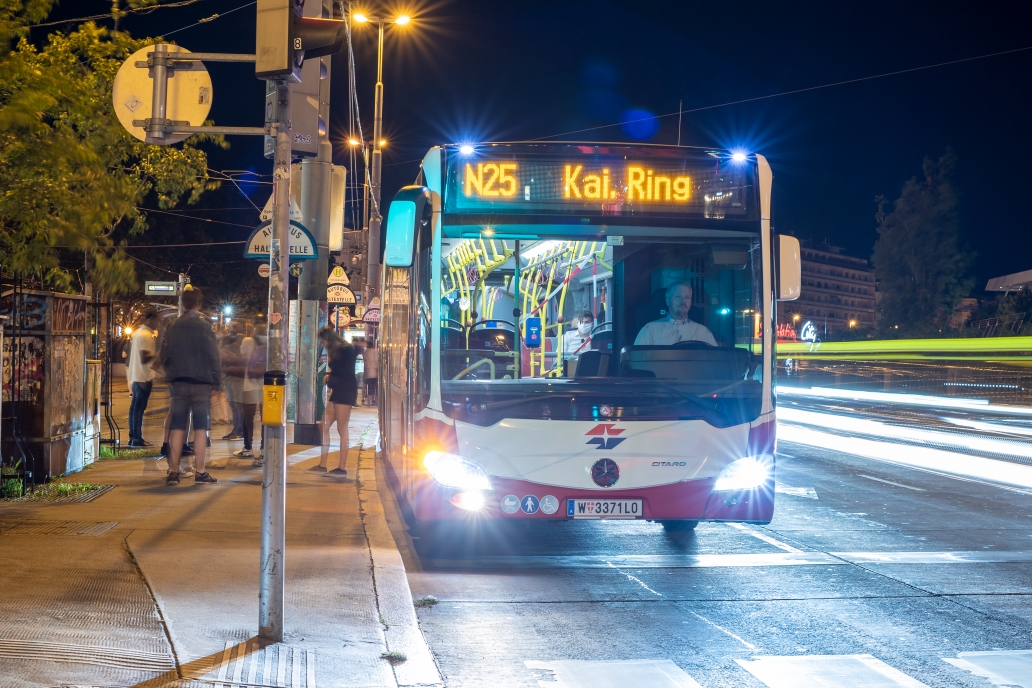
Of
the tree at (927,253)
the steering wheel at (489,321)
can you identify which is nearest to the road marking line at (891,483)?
the steering wheel at (489,321)

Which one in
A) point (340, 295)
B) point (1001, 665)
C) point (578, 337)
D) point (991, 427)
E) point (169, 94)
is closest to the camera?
point (1001, 665)

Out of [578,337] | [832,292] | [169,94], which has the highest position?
[832,292]

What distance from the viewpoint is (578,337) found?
27.0 feet

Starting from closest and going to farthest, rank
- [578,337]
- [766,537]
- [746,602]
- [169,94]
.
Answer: [169,94] → [746,602] → [578,337] → [766,537]

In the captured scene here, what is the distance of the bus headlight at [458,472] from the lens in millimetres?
7758

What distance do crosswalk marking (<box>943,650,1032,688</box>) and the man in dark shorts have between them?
7413mm

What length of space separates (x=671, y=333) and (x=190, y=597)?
4048 mm

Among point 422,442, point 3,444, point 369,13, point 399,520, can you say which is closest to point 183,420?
point 3,444

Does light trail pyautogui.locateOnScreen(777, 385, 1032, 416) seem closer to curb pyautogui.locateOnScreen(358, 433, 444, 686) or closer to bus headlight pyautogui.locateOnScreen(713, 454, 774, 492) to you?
bus headlight pyautogui.locateOnScreen(713, 454, 774, 492)

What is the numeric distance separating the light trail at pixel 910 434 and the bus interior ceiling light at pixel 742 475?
10.5 m

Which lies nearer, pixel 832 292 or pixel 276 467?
pixel 276 467

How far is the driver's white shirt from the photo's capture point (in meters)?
8.28

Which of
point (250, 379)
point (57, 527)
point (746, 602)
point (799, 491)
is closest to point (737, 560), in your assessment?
point (746, 602)

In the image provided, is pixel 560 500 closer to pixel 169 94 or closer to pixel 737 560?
pixel 737 560
